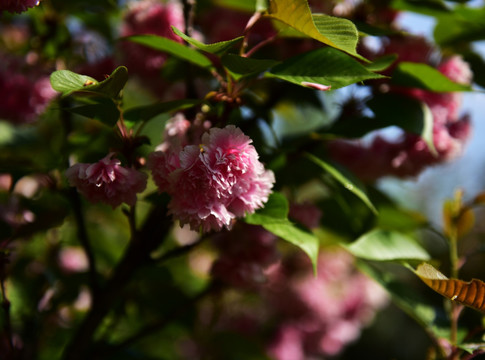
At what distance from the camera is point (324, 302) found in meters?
1.54

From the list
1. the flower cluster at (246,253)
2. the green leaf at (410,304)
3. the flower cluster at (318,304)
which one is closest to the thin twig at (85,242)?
the flower cluster at (246,253)

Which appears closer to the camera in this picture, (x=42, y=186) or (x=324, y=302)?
(x=42, y=186)

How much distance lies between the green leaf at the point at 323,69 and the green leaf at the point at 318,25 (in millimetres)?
41

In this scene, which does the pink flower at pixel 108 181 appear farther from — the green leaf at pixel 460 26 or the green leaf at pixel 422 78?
the green leaf at pixel 460 26

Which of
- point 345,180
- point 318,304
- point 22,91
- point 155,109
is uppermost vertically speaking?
point 155,109

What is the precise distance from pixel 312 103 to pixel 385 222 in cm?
31

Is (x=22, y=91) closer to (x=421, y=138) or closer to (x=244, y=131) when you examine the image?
(x=244, y=131)

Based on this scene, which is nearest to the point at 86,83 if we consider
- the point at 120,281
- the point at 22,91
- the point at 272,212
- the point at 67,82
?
the point at 67,82

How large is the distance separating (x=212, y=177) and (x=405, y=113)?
40cm

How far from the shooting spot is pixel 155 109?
61 centimetres

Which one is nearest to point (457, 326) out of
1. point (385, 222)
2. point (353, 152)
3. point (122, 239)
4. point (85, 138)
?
point (385, 222)

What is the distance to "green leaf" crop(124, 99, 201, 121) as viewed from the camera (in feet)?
1.96

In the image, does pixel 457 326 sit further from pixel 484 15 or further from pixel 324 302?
pixel 324 302

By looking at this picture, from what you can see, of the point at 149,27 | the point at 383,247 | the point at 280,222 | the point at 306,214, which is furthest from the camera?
the point at 149,27
